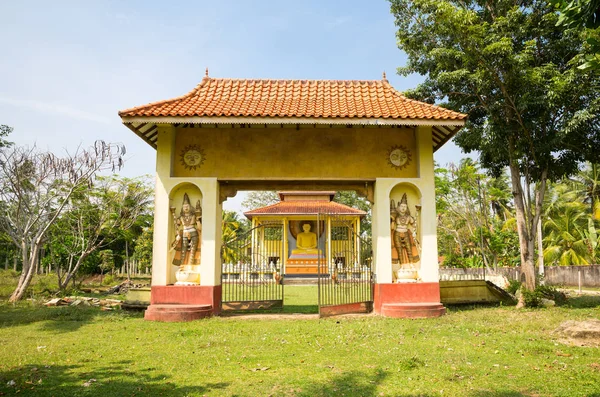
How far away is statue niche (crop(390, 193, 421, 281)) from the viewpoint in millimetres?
10633

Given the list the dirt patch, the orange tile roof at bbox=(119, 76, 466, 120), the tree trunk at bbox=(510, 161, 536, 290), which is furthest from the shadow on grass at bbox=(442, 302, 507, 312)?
the orange tile roof at bbox=(119, 76, 466, 120)

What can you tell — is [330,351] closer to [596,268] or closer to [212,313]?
[212,313]

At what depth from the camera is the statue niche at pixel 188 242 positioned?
10391 millimetres

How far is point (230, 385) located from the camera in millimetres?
4965

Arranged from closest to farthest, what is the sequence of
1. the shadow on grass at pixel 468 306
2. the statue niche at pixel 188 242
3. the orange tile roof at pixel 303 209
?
the statue niche at pixel 188 242 → the shadow on grass at pixel 468 306 → the orange tile roof at pixel 303 209

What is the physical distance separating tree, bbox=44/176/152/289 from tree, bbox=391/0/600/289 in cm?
1251

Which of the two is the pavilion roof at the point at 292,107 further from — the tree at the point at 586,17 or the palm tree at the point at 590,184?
the palm tree at the point at 590,184

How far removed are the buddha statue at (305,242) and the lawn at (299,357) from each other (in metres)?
17.9

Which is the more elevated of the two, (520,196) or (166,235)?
(520,196)

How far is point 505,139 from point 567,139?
60.1 inches

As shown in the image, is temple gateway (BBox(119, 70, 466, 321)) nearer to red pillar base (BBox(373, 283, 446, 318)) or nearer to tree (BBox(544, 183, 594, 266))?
red pillar base (BBox(373, 283, 446, 318))

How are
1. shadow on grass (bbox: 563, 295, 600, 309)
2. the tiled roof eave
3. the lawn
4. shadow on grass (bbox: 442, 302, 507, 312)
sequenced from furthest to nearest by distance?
shadow on grass (bbox: 563, 295, 600, 309) < shadow on grass (bbox: 442, 302, 507, 312) < the tiled roof eave < the lawn

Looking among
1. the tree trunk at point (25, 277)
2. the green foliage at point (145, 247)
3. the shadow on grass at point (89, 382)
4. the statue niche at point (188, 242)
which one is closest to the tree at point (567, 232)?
the statue niche at point (188, 242)

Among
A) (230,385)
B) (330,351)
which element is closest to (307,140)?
(330,351)
